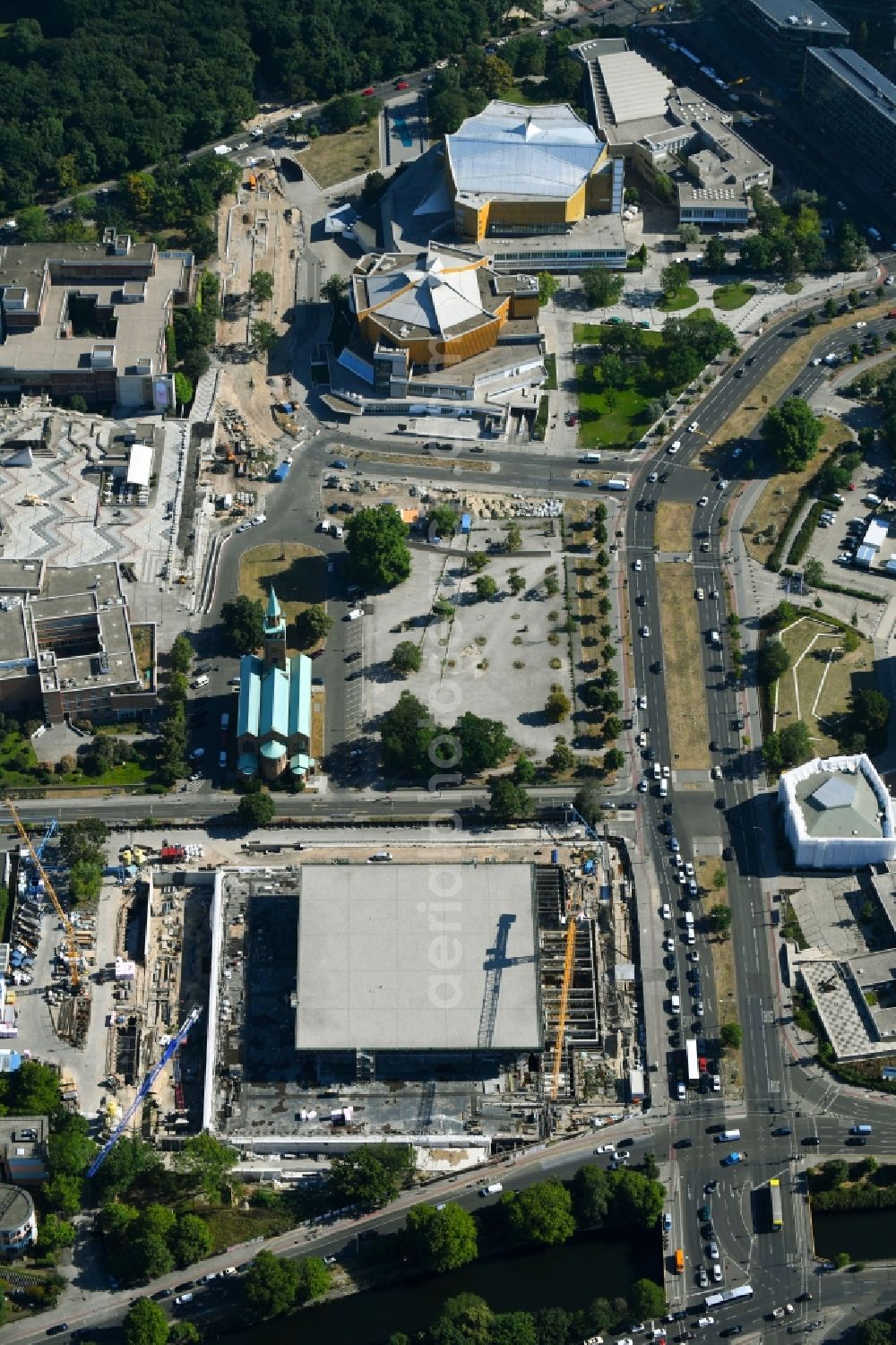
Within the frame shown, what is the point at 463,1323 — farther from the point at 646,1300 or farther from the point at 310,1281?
the point at 646,1300

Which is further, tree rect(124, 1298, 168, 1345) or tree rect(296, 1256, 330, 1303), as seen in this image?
tree rect(296, 1256, 330, 1303)

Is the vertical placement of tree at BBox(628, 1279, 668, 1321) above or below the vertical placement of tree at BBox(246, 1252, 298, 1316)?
below

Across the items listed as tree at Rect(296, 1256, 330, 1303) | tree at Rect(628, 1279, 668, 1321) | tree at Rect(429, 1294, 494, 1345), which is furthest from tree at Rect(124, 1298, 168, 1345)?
tree at Rect(628, 1279, 668, 1321)

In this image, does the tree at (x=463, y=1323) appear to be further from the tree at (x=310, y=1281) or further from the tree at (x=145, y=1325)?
the tree at (x=145, y=1325)

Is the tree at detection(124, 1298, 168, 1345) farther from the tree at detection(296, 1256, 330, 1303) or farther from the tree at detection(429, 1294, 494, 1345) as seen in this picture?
the tree at detection(429, 1294, 494, 1345)

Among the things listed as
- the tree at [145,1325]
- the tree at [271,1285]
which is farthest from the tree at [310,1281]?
the tree at [145,1325]

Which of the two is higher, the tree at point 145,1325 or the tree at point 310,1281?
the tree at point 310,1281
